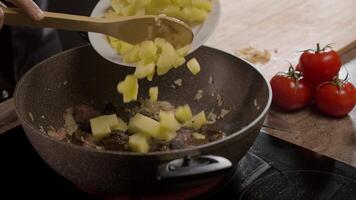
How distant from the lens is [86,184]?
82 centimetres

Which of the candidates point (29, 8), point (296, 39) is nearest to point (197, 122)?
point (29, 8)

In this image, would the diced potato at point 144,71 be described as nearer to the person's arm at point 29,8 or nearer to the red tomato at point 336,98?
the person's arm at point 29,8

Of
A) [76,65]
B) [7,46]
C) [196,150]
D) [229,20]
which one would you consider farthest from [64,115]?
[229,20]

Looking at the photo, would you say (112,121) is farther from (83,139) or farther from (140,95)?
(140,95)

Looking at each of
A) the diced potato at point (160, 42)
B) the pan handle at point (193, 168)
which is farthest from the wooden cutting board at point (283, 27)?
the pan handle at point (193, 168)

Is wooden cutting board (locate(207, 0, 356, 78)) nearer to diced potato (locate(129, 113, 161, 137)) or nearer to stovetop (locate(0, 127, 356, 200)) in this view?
stovetop (locate(0, 127, 356, 200))

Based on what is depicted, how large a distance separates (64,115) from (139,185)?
14.1 inches

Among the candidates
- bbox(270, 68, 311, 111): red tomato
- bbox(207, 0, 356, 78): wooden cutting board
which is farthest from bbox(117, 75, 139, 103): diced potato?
bbox(207, 0, 356, 78): wooden cutting board

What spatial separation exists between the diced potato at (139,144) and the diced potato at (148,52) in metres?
0.13

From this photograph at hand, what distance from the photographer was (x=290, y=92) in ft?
3.60

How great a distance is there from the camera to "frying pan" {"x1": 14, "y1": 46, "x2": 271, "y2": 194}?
73 cm

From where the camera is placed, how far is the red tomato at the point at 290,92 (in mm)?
1102

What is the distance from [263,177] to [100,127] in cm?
31

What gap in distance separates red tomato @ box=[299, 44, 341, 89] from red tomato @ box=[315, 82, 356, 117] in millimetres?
31
